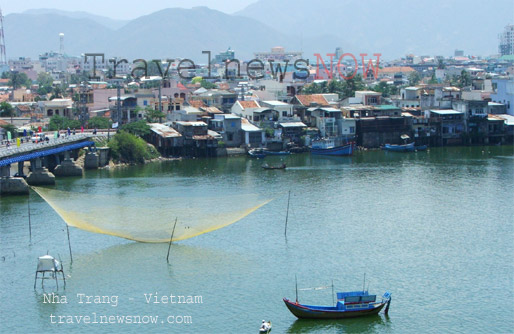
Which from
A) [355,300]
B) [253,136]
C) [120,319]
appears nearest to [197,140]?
[253,136]

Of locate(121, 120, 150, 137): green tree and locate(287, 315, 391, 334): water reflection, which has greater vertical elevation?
locate(121, 120, 150, 137): green tree

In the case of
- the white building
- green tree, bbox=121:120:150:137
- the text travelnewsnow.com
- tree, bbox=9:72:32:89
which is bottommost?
the text travelnewsnow.com

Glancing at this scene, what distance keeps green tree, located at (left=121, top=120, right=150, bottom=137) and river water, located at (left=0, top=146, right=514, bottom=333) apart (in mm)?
12600

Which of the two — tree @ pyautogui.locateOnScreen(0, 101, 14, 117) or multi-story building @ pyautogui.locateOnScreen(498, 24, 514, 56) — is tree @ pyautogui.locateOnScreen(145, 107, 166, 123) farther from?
multi-story building @ pyautogui.locateOnScreen(498, 24, 514, 56)

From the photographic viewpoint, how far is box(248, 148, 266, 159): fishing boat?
54594 mm

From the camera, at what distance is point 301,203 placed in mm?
36094

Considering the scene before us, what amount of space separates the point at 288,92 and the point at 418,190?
36.8 m

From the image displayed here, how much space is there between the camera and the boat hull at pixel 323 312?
2131 centimetres

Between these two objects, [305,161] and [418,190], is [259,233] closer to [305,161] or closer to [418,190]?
[418,190]

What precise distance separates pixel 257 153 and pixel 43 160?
48.2ft

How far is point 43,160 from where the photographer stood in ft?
151

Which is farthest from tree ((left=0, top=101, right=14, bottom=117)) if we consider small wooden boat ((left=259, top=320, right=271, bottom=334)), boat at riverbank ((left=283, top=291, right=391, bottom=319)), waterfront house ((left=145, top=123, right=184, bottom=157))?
small wooden boat ((left=259, top=320, right=271, bottom=334))

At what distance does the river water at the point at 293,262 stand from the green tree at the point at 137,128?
496 inches

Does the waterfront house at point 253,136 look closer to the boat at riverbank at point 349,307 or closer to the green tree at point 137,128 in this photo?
the green tree at point 137,128
